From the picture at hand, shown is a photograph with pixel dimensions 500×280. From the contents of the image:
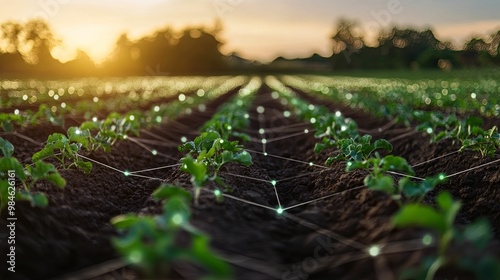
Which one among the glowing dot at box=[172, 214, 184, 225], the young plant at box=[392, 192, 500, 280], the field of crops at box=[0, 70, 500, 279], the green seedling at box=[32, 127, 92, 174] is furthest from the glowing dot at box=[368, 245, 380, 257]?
the green seedling at box=[32, 127, 92, 174]

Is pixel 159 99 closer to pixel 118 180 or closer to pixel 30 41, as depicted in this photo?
pixel 118 180

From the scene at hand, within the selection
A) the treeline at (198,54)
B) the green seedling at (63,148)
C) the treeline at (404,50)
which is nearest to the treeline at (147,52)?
the treeline at (198,54)

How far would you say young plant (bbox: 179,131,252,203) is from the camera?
332 cm

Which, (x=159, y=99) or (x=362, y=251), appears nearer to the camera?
(x=362, y=251)

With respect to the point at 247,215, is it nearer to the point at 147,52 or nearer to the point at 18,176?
the point at 18,176

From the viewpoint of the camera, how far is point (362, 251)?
276cm

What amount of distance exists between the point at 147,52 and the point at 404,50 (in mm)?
39677

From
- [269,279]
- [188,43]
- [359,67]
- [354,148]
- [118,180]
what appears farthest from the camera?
[359,67]

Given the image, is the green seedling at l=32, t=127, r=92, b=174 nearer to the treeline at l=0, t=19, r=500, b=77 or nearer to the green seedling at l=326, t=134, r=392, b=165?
the green seedling at l=326, t=134, r=392, b=165

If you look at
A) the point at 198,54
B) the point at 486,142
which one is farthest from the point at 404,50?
the point at 486,142

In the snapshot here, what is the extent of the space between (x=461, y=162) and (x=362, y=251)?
3178 millimetres

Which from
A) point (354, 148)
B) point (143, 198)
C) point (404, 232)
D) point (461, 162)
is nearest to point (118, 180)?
point (143, 198)

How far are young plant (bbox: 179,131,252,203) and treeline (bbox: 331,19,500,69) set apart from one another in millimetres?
64432

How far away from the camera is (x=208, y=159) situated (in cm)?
425
